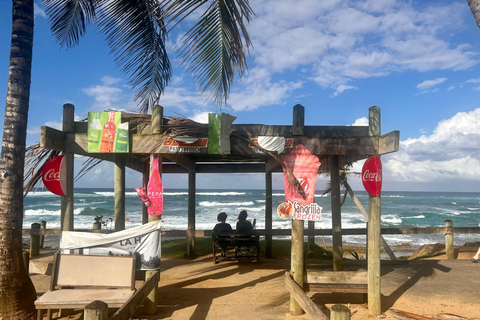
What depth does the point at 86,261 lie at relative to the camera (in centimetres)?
511

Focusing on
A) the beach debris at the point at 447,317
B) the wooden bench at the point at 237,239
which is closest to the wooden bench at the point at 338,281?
the beach debris at the point at 447,317

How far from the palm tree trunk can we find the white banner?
670 millimetres

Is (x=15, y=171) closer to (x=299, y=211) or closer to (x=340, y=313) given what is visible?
(x=299, y=211)

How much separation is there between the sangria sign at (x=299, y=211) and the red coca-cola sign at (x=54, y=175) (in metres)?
3.51

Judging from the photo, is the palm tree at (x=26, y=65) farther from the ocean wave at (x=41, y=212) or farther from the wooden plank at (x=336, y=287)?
the ocean wave at (x=41, y=212)

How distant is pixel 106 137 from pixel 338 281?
14.2ft

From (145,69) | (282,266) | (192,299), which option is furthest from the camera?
(282,266)

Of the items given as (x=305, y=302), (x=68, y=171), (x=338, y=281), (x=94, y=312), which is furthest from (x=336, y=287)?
(x=68, y=171)

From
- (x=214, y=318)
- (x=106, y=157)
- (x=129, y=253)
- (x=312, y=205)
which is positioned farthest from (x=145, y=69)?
(x=214, y=318)

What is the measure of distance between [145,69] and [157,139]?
2293mm

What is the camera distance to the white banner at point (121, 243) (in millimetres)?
5293

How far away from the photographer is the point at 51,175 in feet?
18.0

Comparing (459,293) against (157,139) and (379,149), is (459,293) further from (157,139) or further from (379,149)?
(157,139)

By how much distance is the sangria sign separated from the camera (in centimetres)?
507
